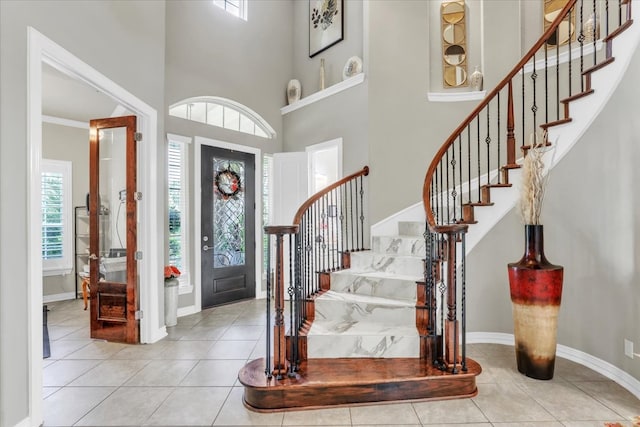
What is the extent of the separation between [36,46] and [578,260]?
14.5 feet

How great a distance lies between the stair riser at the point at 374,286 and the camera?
3.27 metres

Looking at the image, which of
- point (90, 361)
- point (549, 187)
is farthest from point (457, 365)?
point (90, 361)

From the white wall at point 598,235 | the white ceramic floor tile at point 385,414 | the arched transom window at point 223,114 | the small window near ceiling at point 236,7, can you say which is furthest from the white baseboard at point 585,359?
the small window near ceiling at point 236,7

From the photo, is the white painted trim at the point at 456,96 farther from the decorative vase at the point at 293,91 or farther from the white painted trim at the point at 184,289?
the white painted trim at the point at 184,289

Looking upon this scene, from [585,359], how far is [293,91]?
5.19 metres

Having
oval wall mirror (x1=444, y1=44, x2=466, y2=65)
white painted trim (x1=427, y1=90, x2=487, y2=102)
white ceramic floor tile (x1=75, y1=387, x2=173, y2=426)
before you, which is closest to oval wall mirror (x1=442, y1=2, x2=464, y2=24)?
oval wall mirror (x1=444, y1=44, x2=466, y2=65)

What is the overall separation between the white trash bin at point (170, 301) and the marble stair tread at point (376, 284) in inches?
78.5

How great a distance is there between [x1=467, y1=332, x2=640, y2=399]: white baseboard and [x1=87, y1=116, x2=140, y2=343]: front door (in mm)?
3703

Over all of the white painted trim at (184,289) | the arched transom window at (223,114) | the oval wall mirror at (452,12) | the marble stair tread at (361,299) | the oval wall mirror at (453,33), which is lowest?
the white painted trim at (184,289)

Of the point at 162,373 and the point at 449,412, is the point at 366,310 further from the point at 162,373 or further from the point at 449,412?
the point at 162,373

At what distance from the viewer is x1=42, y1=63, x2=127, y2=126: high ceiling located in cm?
404

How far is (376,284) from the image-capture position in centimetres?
341

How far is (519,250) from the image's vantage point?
11.5ft

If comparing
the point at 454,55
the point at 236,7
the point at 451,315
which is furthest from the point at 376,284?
the point at 236,7
